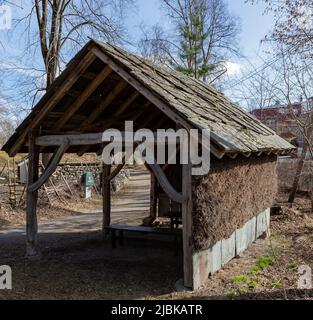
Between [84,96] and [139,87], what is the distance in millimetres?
1635

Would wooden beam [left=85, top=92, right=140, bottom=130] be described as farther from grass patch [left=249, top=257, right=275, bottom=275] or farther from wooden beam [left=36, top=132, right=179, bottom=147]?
grass patch [left=249, top=257, right=275, bottom=275]

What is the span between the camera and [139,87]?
21.1 ft

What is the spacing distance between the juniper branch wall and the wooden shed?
0.02 metres

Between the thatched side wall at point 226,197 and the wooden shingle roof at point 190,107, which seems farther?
the thatched side wall at point 226,197

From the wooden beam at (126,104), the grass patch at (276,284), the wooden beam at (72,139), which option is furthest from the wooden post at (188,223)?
the wooden beam at (126,104)

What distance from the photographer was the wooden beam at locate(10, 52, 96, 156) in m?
6.80

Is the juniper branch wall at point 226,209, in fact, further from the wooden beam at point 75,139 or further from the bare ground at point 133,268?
the wooden beam at point 75,139

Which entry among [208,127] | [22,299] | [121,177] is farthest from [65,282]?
[121,177]

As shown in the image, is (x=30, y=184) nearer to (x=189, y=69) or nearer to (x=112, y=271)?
(x=112, y=271)

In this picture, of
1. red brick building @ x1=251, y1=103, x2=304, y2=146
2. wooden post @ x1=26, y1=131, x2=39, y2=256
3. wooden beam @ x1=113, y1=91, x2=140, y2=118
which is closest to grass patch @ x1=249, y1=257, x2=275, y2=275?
wooden beam @ x1=113, y1=91, x2=140, y2=118

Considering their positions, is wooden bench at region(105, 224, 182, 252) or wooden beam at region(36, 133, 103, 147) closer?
wooden beam at region(36, 133, 103, 147)

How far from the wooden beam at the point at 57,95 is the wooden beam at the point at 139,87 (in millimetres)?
266

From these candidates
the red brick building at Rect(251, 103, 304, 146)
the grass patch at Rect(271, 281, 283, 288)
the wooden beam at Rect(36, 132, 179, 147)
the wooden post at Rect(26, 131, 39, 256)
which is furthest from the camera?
the red brick building at Rect(251, 103, 304, 146)

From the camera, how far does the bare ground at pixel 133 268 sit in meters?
6.26
